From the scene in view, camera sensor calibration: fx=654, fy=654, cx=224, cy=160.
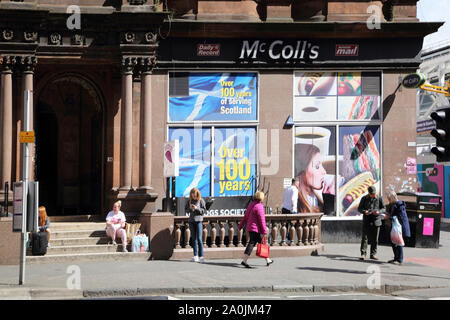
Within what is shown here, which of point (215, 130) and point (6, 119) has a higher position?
point (6, 119)

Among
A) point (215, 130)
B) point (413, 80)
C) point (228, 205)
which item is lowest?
point (228, 205)

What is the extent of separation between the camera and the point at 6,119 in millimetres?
17297

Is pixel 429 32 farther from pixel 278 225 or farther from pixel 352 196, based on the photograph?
pixel 278 225

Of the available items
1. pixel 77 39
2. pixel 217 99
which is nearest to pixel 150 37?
pixel 77 39

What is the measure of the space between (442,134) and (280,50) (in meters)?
8.34

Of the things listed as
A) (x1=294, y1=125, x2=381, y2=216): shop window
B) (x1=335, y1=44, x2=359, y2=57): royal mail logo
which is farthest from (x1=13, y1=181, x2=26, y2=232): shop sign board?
(x1=335, y1=44, x2=359, y2=57): royal mail logo

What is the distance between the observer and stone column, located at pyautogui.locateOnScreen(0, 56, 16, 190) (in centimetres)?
1722

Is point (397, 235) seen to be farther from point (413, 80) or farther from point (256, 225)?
point (413, 80)

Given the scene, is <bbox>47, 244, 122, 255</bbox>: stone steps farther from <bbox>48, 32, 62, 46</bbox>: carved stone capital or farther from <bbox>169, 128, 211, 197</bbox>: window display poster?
<bbox>48, 32, 62, 46</bbox>: carved stone capital

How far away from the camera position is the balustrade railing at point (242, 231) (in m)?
16.0

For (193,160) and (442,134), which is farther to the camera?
(193,160)

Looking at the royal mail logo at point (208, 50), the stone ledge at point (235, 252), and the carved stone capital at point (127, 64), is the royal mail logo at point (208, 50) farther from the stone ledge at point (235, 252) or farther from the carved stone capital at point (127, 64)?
the stone ledge at point (235, 252)

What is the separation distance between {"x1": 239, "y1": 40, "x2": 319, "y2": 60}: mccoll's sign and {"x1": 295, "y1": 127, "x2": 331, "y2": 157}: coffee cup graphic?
221cm

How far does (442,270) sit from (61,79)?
1173 centimetres
